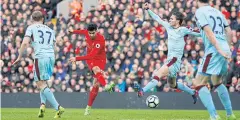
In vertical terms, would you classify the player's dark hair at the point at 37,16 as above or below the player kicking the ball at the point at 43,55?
above

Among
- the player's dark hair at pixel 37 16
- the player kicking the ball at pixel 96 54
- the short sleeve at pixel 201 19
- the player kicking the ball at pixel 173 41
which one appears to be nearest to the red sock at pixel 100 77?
the player kicking the ball at pixel 96 54

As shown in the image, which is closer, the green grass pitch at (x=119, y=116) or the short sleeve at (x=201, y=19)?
the short sleeve at (x=201, y=19)

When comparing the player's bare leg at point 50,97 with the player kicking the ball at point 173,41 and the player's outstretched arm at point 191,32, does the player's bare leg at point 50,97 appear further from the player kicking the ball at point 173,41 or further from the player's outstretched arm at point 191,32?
the player's outstretched arm at point 191,32

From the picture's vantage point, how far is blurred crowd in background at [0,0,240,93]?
2131 cm

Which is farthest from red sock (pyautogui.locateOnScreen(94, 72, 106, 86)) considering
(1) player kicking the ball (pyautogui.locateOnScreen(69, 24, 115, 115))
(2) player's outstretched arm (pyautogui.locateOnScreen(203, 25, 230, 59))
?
(2) player's outstretched arm (pyautogui.locateOnScreen(203, 25, 230, 59))

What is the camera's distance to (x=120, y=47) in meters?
22.7

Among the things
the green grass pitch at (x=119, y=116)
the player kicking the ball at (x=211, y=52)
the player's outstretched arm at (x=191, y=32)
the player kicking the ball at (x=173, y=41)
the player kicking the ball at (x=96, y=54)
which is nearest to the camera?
the player kicking the ball at (x=211, y=52)

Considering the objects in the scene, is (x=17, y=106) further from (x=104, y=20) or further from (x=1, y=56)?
(x=104, y=20)

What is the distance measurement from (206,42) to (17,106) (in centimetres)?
1235

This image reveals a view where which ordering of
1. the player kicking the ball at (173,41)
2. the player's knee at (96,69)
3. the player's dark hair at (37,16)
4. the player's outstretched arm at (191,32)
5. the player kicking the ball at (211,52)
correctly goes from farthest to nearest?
the player's knee at (96,69) → the player kicking the ball at (173,41) → the player's outstretched arm at (191,32) → the player's dark hair at (37,16) → the player kicking the ball at (211,52)

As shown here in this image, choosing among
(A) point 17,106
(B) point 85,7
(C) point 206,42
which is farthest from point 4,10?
(C) point 206,42

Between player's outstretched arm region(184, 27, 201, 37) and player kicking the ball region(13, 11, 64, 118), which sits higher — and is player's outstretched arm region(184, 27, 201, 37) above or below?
above

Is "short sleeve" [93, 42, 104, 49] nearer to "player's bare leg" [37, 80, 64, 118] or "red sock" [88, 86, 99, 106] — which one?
"red sock" [88, 86, 99, 106]

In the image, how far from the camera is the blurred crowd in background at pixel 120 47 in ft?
69.9
